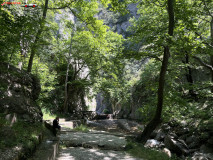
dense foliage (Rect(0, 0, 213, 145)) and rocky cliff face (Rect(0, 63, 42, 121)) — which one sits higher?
dense foliage (Rect(0, 0, 213, 145))

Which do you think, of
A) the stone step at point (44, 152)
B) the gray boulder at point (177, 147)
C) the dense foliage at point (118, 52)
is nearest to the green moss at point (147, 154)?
the gray boulder at point (177, 147)

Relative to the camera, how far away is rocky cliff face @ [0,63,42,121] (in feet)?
18.4

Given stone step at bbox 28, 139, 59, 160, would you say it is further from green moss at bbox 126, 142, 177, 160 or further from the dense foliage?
green moss at bbox 126, 142, 177, 160

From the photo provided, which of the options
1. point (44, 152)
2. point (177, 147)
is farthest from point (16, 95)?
point (177, 147)

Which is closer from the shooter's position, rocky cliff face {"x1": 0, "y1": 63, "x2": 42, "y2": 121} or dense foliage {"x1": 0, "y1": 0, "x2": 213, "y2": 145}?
rocky cliff face {"x1": 0, "y1": 63, "x2": 42, "y2": 121}

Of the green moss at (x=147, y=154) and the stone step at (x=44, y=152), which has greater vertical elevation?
the stone step at (x=44, y=152)

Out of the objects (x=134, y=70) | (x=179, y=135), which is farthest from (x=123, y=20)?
(x=179, y=135)

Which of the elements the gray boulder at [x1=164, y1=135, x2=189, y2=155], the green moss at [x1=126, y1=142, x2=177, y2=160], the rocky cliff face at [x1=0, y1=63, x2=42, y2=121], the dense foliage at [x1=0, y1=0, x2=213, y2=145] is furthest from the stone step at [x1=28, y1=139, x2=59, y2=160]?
the gray boulder at [x1=164, y1=135, x2=189, y2=155]

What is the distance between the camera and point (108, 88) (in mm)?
19047

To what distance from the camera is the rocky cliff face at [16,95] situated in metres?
5.61

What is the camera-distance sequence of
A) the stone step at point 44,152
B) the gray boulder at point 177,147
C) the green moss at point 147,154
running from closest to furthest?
the stone step at point 44,152, the green moss at point 147,154, the gray boulder at point 177,147

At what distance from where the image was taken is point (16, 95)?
6.43 meters

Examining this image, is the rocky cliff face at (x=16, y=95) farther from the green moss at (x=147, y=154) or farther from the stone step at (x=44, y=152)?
the green moss at (x=147, y=154)

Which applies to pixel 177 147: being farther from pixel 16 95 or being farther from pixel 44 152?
pixel 16 95
